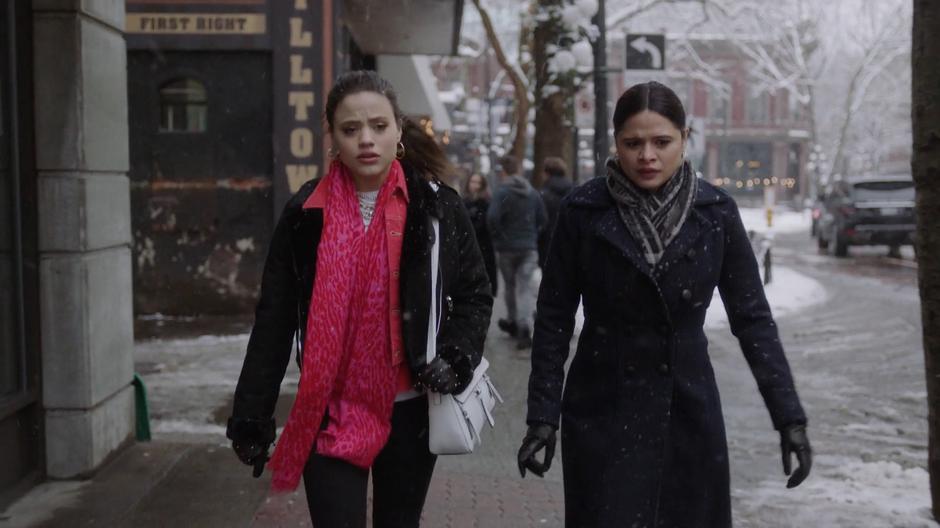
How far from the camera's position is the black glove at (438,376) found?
3.18 metres

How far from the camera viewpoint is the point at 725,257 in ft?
11.0

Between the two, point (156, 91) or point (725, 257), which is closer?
point (725, 257)

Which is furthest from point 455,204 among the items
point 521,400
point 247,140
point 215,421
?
point 247,140

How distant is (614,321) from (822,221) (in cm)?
2683

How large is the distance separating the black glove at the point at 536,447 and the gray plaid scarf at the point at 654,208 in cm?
59

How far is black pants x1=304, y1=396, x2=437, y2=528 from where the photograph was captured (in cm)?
317

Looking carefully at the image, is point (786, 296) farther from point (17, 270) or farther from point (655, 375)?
point (655, 375)

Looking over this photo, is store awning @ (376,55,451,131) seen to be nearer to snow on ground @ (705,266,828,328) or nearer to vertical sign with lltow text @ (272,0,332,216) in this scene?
snow on ground @ (705,266,828,328)

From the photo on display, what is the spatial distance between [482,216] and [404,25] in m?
4.82

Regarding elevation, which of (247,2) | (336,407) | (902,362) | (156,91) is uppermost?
(247,2)

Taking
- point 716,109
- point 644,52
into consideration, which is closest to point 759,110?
point 716,109

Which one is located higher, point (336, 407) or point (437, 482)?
point (336, 407)

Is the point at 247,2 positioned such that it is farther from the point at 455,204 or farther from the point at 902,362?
the point at 455,204

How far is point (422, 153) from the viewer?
3.52 m
